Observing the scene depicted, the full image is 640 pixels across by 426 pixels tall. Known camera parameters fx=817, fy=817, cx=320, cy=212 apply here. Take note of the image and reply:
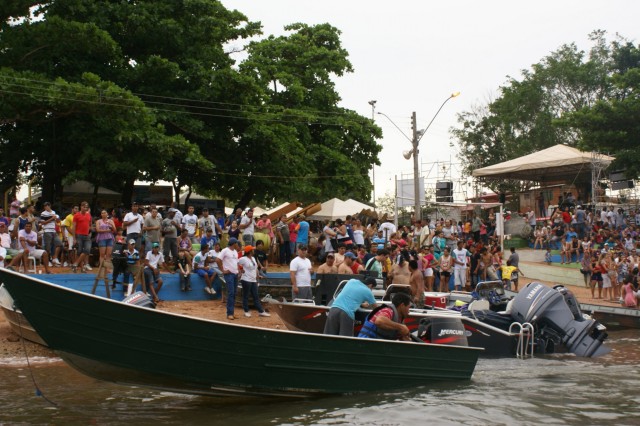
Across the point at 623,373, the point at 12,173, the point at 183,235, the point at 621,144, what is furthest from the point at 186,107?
the point at 621,144

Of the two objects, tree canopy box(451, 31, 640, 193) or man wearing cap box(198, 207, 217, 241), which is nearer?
man wearing cap box(198, 207, 217, 241)

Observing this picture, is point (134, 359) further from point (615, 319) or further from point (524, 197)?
point (524, 197)

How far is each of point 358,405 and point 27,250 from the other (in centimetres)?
1038

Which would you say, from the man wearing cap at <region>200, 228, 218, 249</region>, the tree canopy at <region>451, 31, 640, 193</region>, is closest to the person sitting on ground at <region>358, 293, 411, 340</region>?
the man wearing cap at <region>200, 228, 218, 249</region>

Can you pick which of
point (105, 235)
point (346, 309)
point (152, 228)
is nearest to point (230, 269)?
point (152, 228)

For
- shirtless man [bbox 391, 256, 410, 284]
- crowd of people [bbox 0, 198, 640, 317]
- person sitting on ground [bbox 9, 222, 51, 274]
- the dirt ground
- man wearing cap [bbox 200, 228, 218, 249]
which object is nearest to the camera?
the dirt ground

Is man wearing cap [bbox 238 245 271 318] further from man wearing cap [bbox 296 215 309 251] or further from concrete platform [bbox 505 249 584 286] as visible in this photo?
concrete platform [bbox 505 249 584 286]

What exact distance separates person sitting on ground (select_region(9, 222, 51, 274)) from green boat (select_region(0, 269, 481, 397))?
8.49 m

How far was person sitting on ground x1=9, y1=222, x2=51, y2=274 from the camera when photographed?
18703 mm

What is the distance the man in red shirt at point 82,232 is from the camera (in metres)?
19.8

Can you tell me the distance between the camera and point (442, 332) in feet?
42.6

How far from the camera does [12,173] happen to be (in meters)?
29.1

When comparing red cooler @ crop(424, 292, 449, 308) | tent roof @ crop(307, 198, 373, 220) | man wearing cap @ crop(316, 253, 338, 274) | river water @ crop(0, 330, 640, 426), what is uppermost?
tent roof @ crop(307, 198, 373, 220)

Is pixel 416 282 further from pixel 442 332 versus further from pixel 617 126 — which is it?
pixel 617 126
